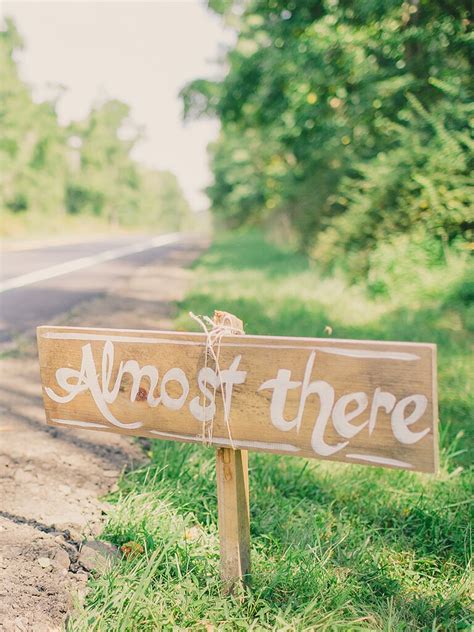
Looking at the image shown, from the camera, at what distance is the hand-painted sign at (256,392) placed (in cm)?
146

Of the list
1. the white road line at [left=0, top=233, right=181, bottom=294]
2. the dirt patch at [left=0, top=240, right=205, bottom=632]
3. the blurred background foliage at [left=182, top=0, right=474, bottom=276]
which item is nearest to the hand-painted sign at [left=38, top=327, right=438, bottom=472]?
the dirt patch at [left=0, top=240, right=205, bottom=632]

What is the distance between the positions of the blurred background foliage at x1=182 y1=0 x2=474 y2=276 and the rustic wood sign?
587 cm

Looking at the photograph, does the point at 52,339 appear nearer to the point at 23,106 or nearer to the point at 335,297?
the point at 335,297

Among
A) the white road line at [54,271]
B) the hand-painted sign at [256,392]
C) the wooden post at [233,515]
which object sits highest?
the hand-painted sign at [256,392]

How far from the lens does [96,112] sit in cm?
5912

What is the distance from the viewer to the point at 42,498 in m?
2.52

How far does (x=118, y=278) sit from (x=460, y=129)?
6.71 m

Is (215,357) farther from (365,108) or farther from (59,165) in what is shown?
(59,165)

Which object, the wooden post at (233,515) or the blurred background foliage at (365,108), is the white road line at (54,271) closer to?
the blurred background foliage at (365,108)

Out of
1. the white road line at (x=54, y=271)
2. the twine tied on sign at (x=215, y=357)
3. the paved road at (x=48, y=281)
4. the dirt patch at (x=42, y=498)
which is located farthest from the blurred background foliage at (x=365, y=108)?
the twine tied on sign at (x=215, y=357)

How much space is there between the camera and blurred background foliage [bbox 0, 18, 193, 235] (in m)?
32.9

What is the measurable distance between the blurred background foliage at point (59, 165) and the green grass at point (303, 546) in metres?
26.2

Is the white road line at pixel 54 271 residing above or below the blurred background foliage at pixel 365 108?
below

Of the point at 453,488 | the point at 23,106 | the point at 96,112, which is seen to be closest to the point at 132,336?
the point at 453,488
